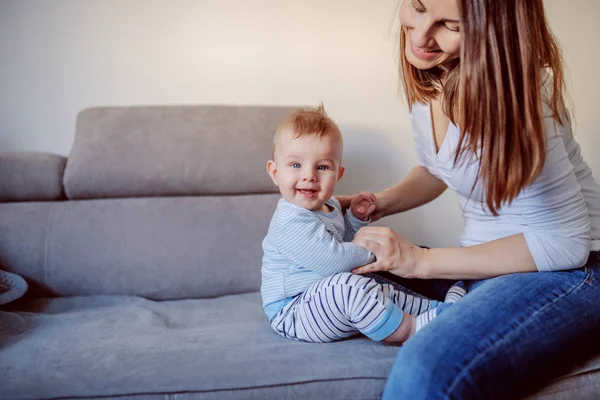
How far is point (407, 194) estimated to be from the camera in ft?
4.81

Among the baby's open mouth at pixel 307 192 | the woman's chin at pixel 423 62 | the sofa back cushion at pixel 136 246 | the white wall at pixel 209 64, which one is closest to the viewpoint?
the woman's chin at pixel 423 62

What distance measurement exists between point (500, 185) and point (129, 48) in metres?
1.62

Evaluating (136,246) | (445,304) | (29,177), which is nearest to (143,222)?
(136,246)

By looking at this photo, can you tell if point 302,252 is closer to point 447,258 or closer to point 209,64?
point 447,258

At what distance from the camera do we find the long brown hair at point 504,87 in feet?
2.88

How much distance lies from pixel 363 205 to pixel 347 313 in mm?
418

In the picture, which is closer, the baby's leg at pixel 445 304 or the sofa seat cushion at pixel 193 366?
the sofa seat cushion at pixel 193 366

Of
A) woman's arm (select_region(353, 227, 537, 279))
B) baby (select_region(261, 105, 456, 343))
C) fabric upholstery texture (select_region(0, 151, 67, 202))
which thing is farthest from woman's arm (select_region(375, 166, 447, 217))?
fabric upholstery texture (select_region(0, 151, 67, 202))

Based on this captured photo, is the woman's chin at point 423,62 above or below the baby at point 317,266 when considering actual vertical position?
above

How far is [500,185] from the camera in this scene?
36.3 inches

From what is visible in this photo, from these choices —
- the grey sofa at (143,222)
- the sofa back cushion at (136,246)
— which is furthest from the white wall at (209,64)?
the sofa back cushion at (136,246)

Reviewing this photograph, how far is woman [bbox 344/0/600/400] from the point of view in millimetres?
851

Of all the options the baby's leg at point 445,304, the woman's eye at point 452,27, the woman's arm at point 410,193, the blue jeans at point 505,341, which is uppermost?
the woman's eye at point 452,27

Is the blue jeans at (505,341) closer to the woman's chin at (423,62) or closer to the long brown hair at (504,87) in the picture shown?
the long brown hair at (504,87)
